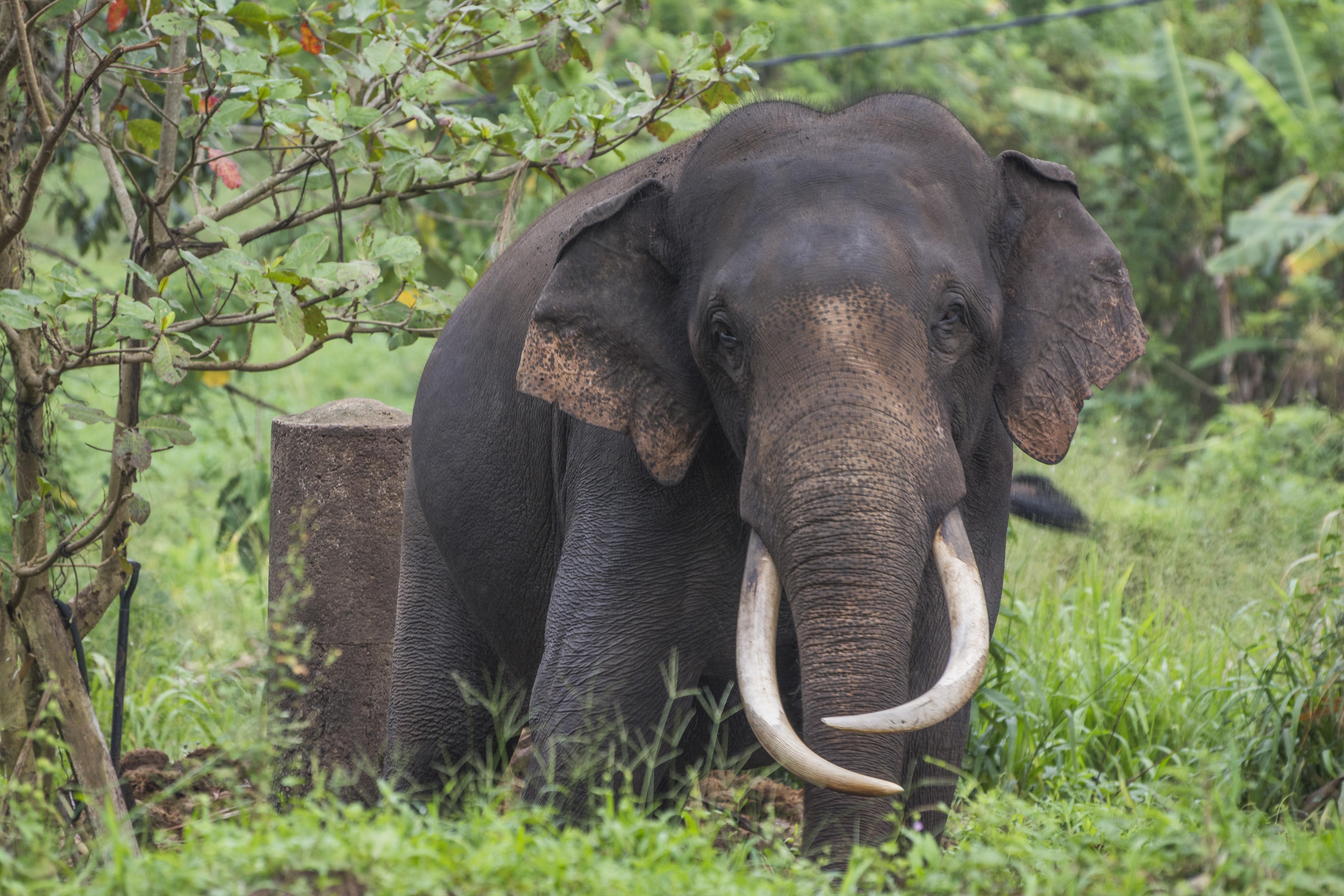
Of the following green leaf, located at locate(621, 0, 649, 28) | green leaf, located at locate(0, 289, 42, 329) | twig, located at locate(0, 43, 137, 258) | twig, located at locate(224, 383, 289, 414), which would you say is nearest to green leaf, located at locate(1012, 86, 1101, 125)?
twig, located at locate(224, 383, 289, 414)

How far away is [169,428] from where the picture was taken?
3.66 m

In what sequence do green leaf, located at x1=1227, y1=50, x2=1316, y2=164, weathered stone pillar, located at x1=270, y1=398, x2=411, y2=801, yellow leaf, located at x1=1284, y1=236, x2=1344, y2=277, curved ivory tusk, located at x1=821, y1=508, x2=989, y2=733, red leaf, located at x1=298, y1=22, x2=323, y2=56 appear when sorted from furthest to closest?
green leaf, located at x1=1227, y1=50, x2=1316, y2=164 < yellow leaf, located at x1=1284, y1=236, x2=1344, y2=277 < weathered stone pillar, located at x1=270, y1=398, x2=411, y2=801 < red leaf, located at x1=298, y1=22, x2=323, y2=56 < curved ivory tusk, located at x1=821, y1=508, x2=989, y2=733

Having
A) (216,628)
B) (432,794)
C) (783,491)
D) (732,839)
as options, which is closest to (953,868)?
(783,491)

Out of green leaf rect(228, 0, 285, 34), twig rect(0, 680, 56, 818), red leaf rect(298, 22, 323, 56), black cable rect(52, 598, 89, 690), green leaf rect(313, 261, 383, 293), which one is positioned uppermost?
red leaf rect(298, 22, 323, 56)

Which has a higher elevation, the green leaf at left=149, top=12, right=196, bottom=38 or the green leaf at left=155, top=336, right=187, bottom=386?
the green leaf at left=149, top=12, right=196, bottom=38

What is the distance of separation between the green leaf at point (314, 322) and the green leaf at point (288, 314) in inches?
6.1

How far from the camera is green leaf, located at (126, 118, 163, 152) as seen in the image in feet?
13.6

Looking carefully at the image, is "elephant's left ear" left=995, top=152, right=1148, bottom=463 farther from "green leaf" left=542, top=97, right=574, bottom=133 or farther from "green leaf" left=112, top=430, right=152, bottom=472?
"green leaf" left=112, top=430, right=152, bottom=472

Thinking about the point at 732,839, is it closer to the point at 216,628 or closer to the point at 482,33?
the point at 482,33

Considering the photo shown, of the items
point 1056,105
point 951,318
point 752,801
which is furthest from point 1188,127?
point 951,318

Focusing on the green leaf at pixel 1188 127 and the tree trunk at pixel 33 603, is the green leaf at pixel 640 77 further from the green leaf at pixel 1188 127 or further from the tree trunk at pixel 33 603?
the green leaf at pixel 1188 127

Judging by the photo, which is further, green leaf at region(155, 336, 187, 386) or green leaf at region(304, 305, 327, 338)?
green leaf at region(304, 305, 327, 338)

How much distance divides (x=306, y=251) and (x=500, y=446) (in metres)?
0.77

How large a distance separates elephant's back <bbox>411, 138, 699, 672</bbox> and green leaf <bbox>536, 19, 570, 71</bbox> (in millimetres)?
446
